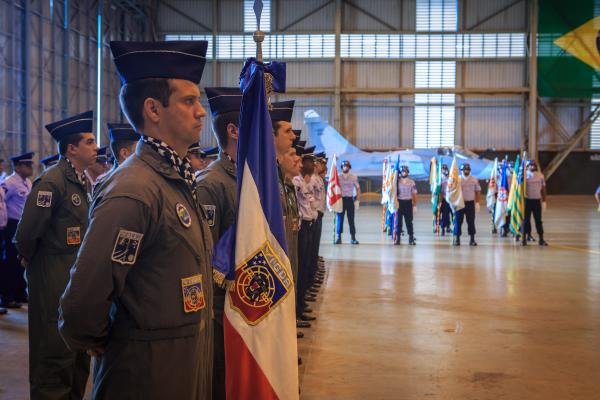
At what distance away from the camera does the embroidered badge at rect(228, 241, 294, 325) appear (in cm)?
279

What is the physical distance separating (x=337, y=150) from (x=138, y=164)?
26.1 metres

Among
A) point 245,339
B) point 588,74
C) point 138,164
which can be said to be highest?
point 588,74

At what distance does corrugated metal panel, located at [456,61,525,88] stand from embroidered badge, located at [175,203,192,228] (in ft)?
96.5

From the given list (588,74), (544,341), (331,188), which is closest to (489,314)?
(544,341)

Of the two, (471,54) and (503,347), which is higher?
(471,54)

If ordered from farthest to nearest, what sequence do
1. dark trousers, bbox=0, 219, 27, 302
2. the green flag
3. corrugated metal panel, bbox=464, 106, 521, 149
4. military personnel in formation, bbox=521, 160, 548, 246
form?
corrugated metal panel, bbox=464, 106, 521, 149
the green flag
military personnel in formation, bbox=521, 160, 548, 246
dark trousers, bbox=0, 219, 27, 302

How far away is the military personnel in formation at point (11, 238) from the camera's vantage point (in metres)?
7.43

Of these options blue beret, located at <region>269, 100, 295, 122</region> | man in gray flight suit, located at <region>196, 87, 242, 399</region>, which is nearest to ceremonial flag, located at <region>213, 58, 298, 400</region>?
man in gray flight suit, located at <region>196, 87, 242, 399</region>

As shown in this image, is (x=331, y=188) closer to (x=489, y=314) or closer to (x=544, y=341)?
(x=489, y=314)

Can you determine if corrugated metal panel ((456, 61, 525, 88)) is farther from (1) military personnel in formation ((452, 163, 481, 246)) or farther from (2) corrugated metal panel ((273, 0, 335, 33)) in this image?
(1) military personnel in formation ((452, 163, 481, 246))

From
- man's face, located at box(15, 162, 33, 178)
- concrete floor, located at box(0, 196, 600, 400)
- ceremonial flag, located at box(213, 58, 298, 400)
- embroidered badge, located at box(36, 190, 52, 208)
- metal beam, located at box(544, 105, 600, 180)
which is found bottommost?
concrete floor, located at box(0, 196, 600, 400)

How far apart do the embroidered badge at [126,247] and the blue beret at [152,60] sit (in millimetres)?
586

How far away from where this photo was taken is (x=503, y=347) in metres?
5.86

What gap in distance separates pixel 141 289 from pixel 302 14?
29598mm
